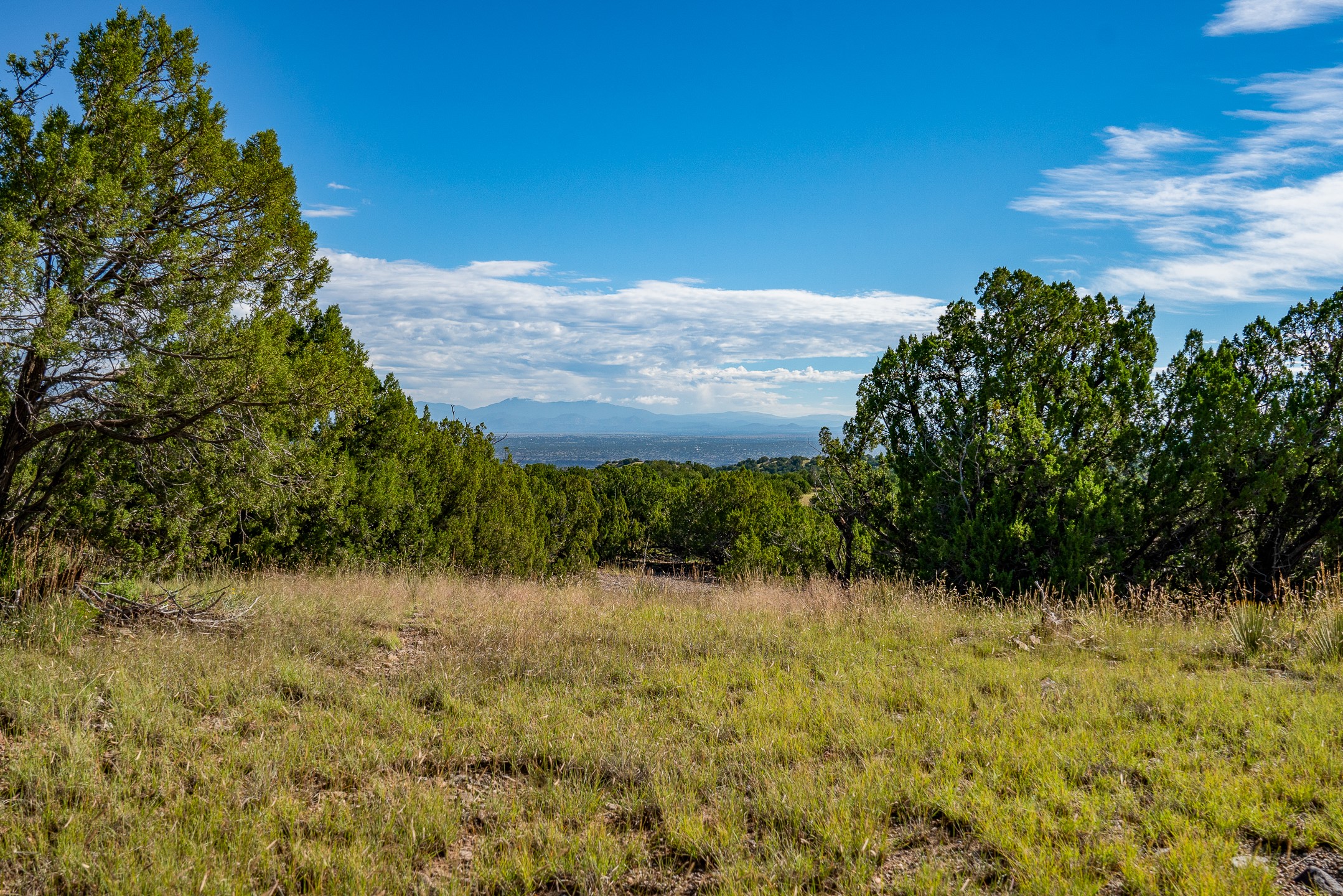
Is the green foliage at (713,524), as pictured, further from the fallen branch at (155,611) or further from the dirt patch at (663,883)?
the dirt patch at (663,883)

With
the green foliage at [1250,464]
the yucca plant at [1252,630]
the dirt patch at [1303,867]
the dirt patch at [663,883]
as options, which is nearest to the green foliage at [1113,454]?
the green foliage at [1250,464]

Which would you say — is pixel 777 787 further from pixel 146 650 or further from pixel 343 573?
A: pixel 343 573

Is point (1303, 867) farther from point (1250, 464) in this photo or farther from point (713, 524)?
point (713, 524)

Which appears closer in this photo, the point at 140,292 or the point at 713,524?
the point at 140,292

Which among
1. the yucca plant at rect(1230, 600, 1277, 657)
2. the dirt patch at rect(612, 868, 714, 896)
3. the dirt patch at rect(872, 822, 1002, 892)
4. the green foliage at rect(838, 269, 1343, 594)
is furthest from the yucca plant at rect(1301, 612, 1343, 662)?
the dirt patch at rect(612, 868, 714, 896)

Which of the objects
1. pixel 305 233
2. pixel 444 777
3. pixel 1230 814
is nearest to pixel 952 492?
pixel 1230 814

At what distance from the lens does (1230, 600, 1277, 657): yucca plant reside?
652 centimetres

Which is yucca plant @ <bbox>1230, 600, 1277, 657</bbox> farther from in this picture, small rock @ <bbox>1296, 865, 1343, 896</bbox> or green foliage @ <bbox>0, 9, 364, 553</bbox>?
green foliage @ <bbox>0, 9, 364, 553</bbox>

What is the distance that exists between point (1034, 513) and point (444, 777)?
9631mm

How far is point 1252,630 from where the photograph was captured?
6645mm

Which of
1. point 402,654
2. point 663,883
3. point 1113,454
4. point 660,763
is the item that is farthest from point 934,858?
point 1113,454

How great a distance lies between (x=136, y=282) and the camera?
616 centimetres

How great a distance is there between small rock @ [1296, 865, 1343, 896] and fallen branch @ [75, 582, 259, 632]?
27.9ft

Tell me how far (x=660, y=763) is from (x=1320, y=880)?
317cm
